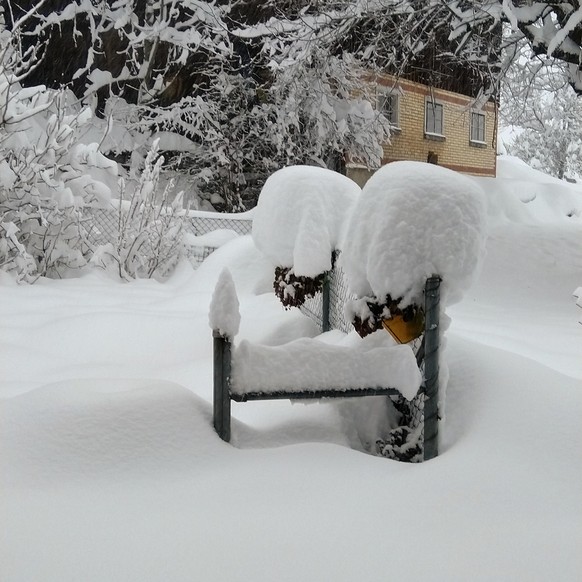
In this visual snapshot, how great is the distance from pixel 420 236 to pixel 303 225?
4.66ft

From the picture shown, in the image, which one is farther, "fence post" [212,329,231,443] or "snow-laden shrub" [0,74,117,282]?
"snow-laden shrub" [0,74,117,282]

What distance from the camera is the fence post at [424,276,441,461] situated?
A: 2.64 metres

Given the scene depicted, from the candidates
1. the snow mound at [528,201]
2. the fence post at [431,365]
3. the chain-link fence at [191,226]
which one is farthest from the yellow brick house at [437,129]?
the fence post at [431,365]

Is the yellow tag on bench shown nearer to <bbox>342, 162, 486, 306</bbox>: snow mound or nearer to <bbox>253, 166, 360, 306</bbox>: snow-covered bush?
<bbox>342, 162, 486, 306</bbox>: snow mound

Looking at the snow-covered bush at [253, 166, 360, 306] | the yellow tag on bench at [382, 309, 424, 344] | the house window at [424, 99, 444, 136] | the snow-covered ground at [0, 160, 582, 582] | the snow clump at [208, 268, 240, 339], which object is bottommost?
the snow-covered ground at [0, 160, 582, 582]

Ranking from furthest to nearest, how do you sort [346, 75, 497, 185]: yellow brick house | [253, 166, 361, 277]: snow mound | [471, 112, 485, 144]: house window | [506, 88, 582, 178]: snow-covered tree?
[506, 88, 582, 178]: snow-covered tree < [471, 112, 485, 144]: house window < [346, 75, 497, 185]: yellow brick house < [253, 166, 361, 277]: snow mound

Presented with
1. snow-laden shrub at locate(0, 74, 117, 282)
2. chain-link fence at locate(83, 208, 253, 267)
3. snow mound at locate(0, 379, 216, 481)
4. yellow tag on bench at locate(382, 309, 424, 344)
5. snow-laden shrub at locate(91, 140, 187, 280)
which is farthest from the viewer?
chain-link fence at locate(83, 208, 253, 267)

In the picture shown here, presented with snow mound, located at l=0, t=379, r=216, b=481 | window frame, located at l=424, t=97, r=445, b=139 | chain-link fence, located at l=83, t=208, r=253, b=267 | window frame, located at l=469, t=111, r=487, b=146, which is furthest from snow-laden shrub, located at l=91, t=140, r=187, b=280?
window frame, located at l=469, t=111, r=487, b=146

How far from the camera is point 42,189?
25.6ft

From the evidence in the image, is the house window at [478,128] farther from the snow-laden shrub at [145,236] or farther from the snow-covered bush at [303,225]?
the snow-covered bush at [303,225]

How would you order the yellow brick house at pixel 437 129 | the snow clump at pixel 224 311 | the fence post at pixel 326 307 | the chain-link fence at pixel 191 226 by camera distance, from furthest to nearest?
the yellow brick house at pixel 437 129
the chain-link fence at pixel 191 226
the fence post at pixel 326 307
the snow clump at pixel 224 311

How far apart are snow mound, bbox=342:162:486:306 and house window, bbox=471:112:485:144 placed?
2057 cm

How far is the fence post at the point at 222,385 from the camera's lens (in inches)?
99.3

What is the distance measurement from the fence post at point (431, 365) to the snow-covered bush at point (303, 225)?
1.32m
